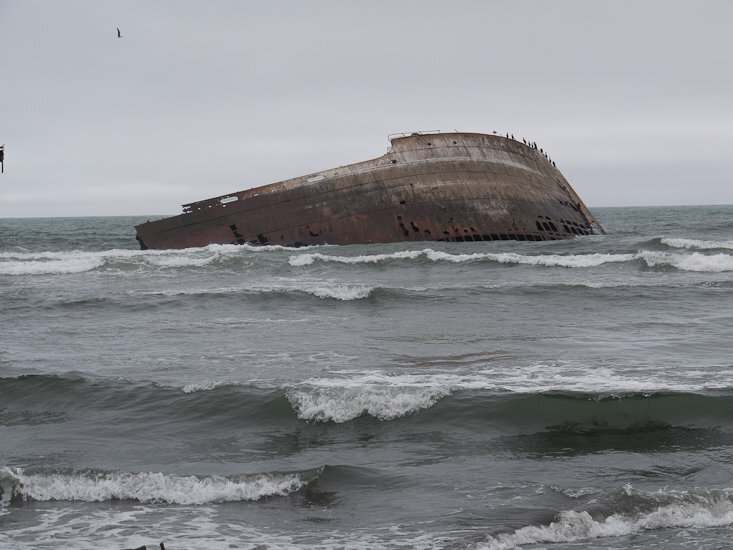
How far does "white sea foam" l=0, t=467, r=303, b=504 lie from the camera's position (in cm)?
547

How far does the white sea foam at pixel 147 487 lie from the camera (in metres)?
5.47

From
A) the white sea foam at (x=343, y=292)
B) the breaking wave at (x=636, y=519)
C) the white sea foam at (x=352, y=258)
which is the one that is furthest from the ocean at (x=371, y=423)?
the white sea foam at (x=352, y=258)

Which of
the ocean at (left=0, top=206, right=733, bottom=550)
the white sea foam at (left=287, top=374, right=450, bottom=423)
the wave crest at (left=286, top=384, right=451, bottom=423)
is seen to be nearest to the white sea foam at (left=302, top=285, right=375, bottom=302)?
the ocean at (left=0, top=206, right=733, bottom=550)

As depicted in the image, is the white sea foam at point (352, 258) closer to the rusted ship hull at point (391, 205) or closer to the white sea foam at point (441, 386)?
the rusted ship hull at point (391, 205)

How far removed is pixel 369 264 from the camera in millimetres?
20703

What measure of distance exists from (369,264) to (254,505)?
15.5m

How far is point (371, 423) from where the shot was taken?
7.16 m

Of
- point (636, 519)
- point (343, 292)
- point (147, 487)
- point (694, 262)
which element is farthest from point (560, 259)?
point (147, 487)

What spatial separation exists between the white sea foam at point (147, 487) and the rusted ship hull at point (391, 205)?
1801 centimetres

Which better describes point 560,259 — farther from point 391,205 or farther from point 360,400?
point 360,400

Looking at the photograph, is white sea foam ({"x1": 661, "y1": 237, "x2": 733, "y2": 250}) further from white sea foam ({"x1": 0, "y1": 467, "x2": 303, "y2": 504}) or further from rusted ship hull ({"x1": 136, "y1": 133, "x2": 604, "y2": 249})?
white sea foam ({"x1": 0, "y1": 467, "x2": 303, "y2": 504})

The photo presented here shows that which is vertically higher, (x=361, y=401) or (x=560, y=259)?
(x=560, y=259)

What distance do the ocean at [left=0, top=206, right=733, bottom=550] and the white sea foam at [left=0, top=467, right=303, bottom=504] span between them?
2 centimetres

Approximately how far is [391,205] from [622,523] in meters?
19.2
